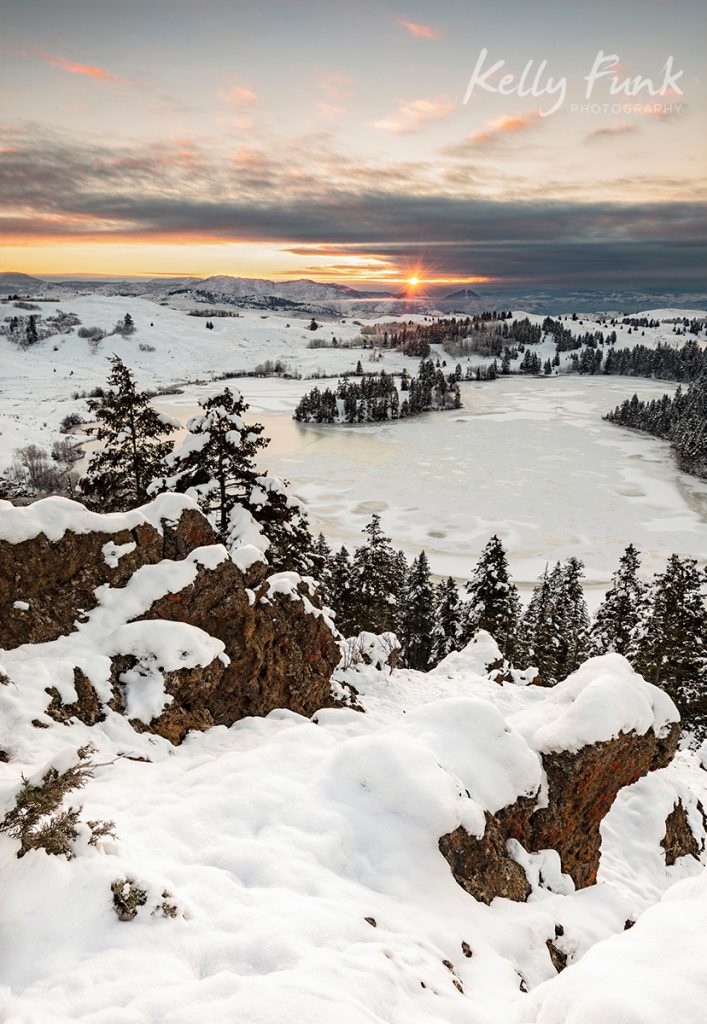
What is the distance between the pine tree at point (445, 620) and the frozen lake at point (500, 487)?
9.07 metres

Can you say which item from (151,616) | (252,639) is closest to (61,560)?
(151,616)

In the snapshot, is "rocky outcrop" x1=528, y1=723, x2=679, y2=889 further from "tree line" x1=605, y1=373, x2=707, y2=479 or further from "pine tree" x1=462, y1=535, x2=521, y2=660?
"tree line" x1=605, y1=373, x2=707, y2=479


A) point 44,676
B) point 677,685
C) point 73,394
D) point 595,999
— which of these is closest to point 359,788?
point 595,999

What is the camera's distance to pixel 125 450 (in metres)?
22.2

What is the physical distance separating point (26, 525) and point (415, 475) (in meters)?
77.7

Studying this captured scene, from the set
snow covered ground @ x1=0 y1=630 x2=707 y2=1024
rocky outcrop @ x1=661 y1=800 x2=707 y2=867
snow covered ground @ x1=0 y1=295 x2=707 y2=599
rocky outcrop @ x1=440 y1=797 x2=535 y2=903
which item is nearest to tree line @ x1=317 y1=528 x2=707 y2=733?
snow covered ground @ x1=0 y1=295 x2=707 y2=599

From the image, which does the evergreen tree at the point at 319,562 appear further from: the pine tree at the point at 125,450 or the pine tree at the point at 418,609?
the pine tree at the point at 125,450

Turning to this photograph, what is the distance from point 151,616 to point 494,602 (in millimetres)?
31891

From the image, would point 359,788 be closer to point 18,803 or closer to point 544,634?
point 18,803

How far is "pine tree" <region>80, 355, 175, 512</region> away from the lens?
69.4ft

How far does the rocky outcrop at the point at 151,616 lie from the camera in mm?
11281

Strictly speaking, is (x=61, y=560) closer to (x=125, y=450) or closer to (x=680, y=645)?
(x=125, y=450)

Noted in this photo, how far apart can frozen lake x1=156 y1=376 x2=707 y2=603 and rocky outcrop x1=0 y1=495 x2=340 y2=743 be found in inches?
1684

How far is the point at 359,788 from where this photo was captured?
8.65m
